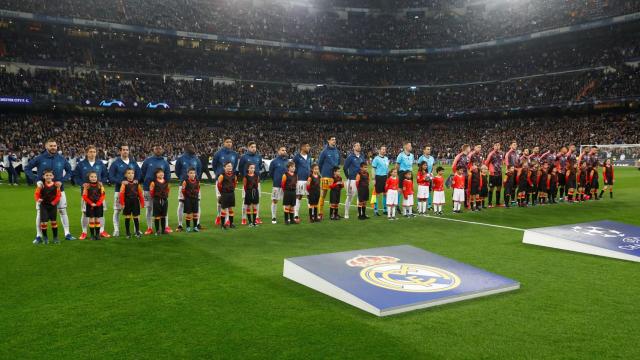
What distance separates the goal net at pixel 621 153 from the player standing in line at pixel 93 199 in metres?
36.1

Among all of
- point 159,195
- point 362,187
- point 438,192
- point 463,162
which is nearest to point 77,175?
point 159,195

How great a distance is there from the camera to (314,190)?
12.1m

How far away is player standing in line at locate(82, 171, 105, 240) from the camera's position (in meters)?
9.34

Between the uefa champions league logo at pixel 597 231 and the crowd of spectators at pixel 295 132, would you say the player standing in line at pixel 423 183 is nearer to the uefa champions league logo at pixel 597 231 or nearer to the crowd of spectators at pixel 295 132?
the uefa champions league logo at pixel 597 231

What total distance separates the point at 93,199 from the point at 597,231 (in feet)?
35.6

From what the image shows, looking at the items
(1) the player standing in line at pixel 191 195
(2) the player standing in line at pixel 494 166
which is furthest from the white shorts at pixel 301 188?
(2) the player standing in line at pixel 494 166

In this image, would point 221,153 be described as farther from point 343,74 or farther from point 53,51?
point 343,74

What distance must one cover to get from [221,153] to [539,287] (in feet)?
26.1

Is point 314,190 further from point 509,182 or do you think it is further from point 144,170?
point 509,182

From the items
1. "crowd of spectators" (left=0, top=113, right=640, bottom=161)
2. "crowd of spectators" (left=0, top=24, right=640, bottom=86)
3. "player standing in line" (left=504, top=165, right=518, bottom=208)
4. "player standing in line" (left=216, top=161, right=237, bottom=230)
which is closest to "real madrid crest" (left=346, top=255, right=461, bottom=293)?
"player standing in line" (left=216, top=161, right=237, bottom=230)

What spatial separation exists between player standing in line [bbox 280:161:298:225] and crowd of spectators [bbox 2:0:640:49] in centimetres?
3884

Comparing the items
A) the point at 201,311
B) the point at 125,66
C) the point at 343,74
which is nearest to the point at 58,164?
the point at 201,311

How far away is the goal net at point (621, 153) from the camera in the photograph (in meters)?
35.3

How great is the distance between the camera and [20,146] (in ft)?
114
